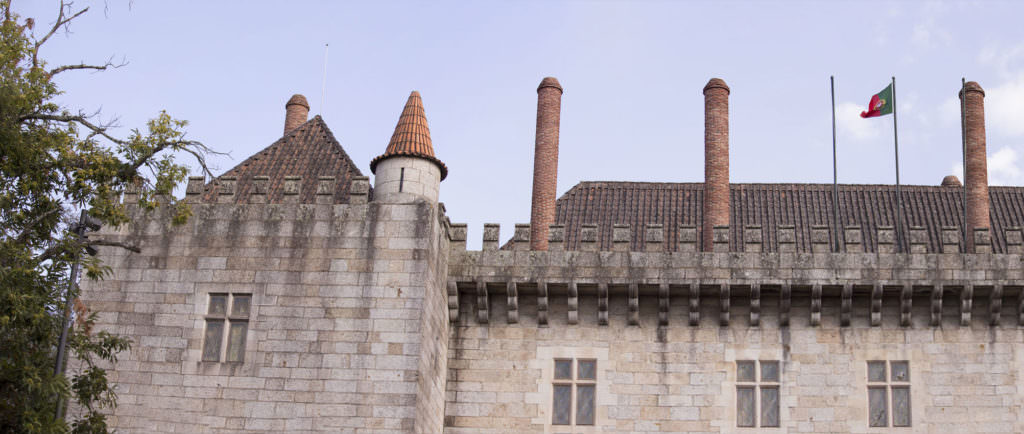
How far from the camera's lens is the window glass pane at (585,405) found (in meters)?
22.3

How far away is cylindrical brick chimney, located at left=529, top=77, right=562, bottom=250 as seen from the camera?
25942 millimetres

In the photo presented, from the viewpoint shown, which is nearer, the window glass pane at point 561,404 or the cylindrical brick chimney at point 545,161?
the window glass pane at point 561,404

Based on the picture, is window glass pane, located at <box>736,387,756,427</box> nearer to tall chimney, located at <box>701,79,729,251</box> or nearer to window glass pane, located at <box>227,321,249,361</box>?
tall chimney, located at <box>701,79,729,251</box>

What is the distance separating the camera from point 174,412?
800 inches

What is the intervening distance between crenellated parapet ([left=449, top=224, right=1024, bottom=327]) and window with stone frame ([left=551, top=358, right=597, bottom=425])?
90 centimetres

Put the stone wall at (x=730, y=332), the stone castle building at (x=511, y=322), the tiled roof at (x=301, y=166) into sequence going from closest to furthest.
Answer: the stone castle building at (x=511, y=322), the stone wall at (x=730, y=332), the tiled roof at (x=301, y=166)

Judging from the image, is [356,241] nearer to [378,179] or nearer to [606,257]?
[378,179]

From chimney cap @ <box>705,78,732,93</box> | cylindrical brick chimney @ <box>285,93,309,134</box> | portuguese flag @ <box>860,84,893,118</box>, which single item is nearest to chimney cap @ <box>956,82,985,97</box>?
portuguese flag @ <box>860,84,893,118</box>

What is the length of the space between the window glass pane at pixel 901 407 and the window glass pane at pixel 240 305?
11.6 metres

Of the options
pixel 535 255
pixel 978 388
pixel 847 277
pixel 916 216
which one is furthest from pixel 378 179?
pixel 916 216

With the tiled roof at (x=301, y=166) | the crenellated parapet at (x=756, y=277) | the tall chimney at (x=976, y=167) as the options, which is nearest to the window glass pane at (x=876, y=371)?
the crenellated parapet at (x=756, y=277)

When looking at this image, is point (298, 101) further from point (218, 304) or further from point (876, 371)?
point (876, 371)

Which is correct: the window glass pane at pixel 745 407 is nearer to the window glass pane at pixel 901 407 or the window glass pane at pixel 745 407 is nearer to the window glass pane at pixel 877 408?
the window glass pane at pixel 877 408

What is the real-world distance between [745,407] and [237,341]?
9.06 m
